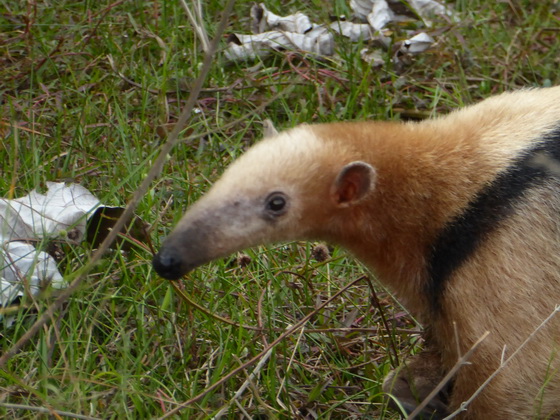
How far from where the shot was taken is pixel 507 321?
3.85 meters

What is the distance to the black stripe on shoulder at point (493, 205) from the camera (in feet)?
12.9

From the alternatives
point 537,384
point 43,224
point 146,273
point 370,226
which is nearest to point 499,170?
point 370,226

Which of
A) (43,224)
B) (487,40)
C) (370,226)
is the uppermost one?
(370,226)

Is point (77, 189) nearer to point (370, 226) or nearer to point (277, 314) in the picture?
point (277, 314)

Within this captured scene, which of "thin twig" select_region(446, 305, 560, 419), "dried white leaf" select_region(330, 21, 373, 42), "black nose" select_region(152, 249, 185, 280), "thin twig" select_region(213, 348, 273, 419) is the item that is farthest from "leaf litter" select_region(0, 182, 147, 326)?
"dried white leaf" select_region(330, 21, 373, 42)

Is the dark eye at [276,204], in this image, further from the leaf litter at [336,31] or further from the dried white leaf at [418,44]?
the dried white leaf at [418,44]

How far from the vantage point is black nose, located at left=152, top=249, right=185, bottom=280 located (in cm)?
394

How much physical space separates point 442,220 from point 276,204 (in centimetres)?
68

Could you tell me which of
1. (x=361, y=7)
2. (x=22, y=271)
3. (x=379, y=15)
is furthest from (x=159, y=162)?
(x=361, y=7)

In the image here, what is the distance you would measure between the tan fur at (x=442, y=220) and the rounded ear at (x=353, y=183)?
0.05 feet

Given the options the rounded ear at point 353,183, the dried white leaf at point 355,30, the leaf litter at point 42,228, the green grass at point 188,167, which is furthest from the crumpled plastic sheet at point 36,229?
the dried white leaf at point 355,30

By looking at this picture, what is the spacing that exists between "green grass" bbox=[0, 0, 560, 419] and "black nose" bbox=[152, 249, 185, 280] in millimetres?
521

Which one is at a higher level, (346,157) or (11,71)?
(346,157)

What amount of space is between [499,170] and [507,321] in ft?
2.00
